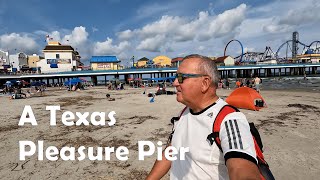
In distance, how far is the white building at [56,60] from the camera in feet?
257

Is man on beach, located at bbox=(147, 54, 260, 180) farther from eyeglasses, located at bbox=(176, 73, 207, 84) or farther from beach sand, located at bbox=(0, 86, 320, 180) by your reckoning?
beach sand, located at bbox=(0, 86, 320, 180)

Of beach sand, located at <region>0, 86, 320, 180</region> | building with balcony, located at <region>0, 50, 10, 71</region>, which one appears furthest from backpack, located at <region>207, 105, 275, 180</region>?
building with balcony, located at <region>0, 50, 10, 71</region>

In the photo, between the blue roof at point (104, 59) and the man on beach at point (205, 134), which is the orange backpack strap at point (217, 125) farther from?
the blue roof at point (104, 59)

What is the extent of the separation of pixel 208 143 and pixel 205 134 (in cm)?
7

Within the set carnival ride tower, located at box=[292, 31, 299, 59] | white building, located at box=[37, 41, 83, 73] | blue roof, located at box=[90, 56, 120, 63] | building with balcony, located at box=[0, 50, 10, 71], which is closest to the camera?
blue roof, located at box=[90, 56, 120, 63]

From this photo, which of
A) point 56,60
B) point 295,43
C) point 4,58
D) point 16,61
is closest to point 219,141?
point 56,60

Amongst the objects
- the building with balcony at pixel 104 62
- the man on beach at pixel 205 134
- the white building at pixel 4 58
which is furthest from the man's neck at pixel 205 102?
the white building at pixel 4 58

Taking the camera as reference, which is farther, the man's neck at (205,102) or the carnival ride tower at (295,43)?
the carnival ride tower at (295,43)

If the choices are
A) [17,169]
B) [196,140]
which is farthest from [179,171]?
[17,169]

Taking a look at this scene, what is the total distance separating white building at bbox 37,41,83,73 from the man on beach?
269ft

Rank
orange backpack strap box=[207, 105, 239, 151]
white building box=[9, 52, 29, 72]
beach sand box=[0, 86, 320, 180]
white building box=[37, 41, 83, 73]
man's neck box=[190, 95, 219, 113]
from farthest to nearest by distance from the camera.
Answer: white building box=[9, 52, 29, 72] → white building box=[37, 41, 83, 73] → beach sand box=[0, 86, 320, 180] → man's neck box=[190, 95, 219, 113] → orange backpack strap box=[207, 105, 239, 151]

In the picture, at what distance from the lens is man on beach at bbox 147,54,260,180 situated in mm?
1351

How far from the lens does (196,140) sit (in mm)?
1630

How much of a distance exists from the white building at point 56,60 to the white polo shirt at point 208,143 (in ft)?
269
